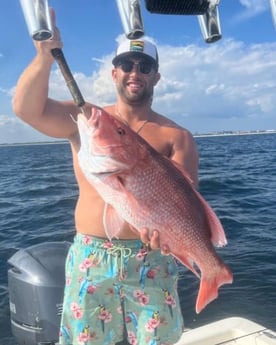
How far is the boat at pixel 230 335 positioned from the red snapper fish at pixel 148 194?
1717 mm

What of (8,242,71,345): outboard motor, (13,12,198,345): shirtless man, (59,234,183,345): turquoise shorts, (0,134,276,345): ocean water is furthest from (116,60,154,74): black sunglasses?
(0,134,276,345): ocean water

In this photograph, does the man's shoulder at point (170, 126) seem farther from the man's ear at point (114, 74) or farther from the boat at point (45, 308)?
the boat at point (45, 308)

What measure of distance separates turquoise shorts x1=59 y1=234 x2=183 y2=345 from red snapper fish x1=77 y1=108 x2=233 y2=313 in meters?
0.48

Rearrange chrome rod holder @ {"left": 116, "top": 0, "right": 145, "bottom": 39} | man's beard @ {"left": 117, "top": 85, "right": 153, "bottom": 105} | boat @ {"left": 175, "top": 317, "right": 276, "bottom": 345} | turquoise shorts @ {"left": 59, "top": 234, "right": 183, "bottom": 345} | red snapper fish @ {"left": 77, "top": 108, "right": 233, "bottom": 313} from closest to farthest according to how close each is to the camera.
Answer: red snapper fish @ {"left": 77, "top": 108, "right": 233, "bottom": 313} → chrome rod holder @ {"left": 116, "top": 0, "right": 145, "bottom": 39} → turquoise shorts @ {"left": 59, "top": 234, "right": 183, "bottom": 345} → man's beard @ {"left": 117, "top": 85, "right": 153, "bottom": 105} → boat @ {"left": 175, "top": 317, "right": 276, "bottom": 345}

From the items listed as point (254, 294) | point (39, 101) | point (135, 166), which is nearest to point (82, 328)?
point (135, 166)

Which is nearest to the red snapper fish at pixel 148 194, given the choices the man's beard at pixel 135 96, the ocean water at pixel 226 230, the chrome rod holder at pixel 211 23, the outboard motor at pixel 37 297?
the man's beard at pixel 135 96

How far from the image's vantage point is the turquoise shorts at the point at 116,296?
319 cm

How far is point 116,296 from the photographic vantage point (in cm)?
323

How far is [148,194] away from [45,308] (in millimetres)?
2097

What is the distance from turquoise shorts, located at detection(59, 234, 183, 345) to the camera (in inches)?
125

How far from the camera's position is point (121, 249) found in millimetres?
3225

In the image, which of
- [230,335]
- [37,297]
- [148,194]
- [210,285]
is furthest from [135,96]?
[230,335]

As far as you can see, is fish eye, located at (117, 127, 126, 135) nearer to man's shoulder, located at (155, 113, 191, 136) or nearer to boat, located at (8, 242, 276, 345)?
man's shoulder, located at (155, 113, 191, 136)

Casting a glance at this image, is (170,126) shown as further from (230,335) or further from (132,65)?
(230,335)
